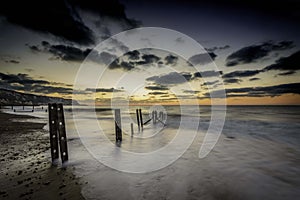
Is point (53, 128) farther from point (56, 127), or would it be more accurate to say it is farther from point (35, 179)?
point (35, 179)

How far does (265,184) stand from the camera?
656cm

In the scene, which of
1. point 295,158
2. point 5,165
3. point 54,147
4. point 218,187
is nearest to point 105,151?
point 54,147

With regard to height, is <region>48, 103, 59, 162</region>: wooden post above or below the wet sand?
above

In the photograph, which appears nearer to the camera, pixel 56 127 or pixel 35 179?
pixel 35 179

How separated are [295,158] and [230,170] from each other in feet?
17.2

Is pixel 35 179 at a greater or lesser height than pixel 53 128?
lesser

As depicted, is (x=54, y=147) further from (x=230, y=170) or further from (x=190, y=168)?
(x=230, y=170)

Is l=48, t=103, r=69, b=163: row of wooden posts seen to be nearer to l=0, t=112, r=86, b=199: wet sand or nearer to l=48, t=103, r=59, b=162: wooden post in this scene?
l=48, t=103, r=59, b=162: wooden post

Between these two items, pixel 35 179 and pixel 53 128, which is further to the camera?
pixel 53 128

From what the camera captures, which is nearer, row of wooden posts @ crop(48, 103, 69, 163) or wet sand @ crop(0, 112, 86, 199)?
wet sand @ crop(0, 112, 86, 199)

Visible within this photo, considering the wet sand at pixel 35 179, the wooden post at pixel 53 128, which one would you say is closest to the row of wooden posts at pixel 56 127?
the wooden post at pixel 53 128

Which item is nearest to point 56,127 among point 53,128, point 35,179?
point 53,128

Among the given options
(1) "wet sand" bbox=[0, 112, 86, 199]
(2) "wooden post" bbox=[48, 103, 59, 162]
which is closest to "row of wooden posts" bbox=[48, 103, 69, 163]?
(2) "wooden post" bbox=[48, 103, 59, 162]

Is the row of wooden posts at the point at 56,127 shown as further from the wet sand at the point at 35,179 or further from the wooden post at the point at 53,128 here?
the wet sand at the point at 35,179
